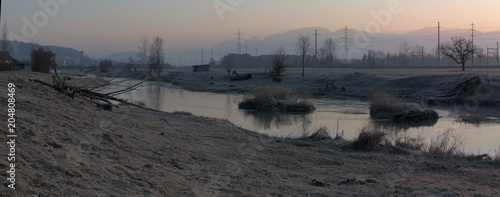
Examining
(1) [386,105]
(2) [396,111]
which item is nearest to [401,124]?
(2) [396,111]

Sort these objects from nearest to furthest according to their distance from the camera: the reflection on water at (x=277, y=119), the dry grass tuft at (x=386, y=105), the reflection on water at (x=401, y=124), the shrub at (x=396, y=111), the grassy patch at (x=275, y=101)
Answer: the reflection on water at (x=277, y=119)
the reflection on water at (x=401, y=124)
the shrub at (x=396, y=111)
the dry grass tuft at (x=386, y=105)
the grassy patch at (x=275, y=101)

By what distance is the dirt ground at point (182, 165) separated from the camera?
5867 mm

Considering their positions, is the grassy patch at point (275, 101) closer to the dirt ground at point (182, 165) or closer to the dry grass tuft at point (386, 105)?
the dry grass tuft at point (386, 105)

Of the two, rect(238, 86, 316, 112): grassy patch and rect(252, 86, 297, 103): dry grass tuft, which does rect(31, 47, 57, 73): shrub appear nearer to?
rect(238, 86, 316, 112): grassy patch

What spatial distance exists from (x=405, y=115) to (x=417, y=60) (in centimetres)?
16785

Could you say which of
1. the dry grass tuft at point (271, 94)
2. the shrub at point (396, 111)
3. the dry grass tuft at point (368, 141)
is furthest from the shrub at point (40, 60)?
the dry grass tuft at point (368, 141)

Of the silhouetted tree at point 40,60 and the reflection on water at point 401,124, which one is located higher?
the silhouetted tree at point 40,60

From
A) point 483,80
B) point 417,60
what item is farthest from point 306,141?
point 417,60

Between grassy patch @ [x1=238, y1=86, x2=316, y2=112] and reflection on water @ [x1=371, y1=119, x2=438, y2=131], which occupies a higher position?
grassy patch @ [x1=238, y1=86, x2=316, y2=112]

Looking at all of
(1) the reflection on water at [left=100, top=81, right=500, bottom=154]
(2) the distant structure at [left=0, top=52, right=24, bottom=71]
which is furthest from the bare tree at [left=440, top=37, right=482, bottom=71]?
(2) the distant structure at [left=0, top=52, right=24, bottom=71]

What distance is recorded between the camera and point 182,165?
819 centimetres

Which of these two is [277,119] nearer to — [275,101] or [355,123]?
[355,123]

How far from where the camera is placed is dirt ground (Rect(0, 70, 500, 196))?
5.87 metres

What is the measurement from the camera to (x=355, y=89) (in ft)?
140
